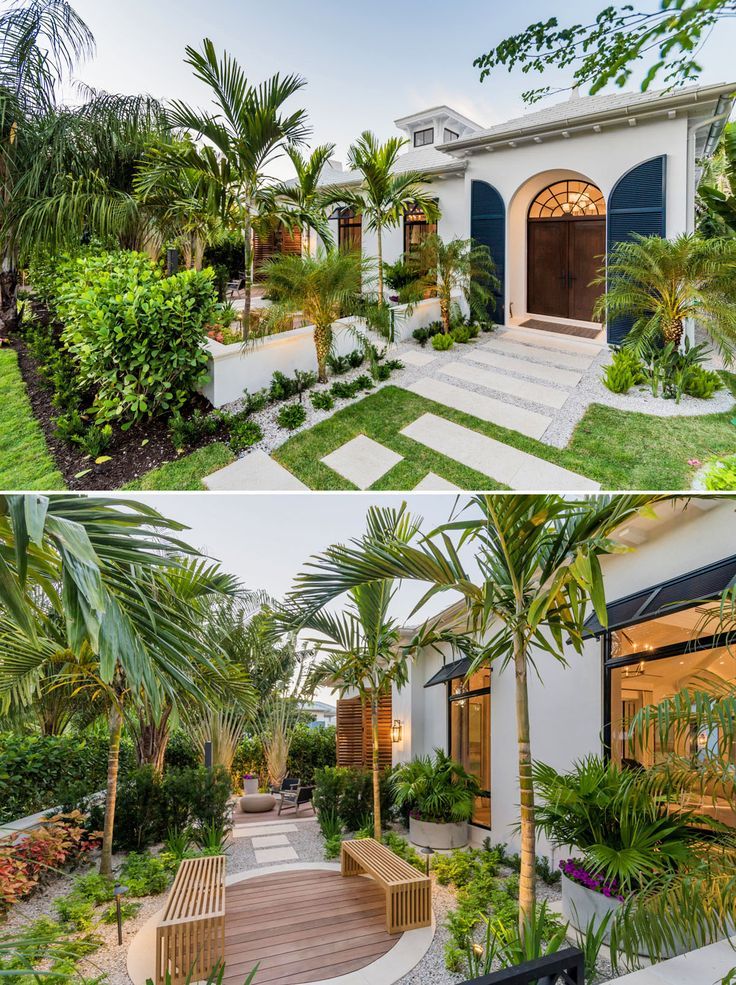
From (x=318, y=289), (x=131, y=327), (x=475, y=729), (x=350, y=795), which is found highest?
(x=318, y=289)

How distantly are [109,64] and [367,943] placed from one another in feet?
18.4

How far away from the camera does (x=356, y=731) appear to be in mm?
11117

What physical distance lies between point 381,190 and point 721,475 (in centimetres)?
151

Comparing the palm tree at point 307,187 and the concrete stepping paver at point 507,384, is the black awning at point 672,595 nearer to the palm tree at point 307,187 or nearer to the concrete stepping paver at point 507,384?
the concrete stepping paver at point 507,384

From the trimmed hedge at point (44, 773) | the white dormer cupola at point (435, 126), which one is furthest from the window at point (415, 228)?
the trimmed hedge at point (44, 773)

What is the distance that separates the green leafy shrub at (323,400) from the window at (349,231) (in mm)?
543

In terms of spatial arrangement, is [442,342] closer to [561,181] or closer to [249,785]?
[561,181]

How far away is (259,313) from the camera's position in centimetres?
243

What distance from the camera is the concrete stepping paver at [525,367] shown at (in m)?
2.19

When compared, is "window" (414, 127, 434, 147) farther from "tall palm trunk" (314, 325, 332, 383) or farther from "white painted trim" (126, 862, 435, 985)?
"white painted trim" (126, 862, 435, 985)

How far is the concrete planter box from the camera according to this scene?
675cm

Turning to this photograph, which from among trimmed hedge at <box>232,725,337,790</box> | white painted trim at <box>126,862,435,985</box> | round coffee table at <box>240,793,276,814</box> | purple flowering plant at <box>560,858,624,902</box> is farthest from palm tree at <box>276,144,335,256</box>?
trimmed hedge at <box>232,725,337,790</box>

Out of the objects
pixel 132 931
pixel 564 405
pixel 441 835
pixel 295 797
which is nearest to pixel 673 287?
pixel 564 405

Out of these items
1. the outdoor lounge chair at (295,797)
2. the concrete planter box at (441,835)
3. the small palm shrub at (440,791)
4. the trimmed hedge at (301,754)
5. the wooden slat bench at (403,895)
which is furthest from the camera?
the trimmed hedge at (301,754)
